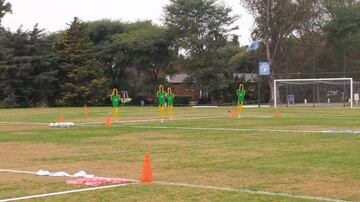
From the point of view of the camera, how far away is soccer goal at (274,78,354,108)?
202ft

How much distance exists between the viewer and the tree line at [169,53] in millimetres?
70500

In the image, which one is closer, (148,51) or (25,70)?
(25,70)

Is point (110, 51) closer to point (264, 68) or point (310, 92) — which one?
point (264, 68)

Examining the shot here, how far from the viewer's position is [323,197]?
9.27 metres

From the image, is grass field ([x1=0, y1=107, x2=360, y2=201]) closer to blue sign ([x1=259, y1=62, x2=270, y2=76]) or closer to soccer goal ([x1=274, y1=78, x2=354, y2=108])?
soccer goal ([x1=274, y1=78, x2=354, y2=108])

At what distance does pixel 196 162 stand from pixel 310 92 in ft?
173

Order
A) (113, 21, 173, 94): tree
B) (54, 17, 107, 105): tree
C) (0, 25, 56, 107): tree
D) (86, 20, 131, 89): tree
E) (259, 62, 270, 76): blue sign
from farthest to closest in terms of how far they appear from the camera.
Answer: (86, 20, 131, 89): tree
(113, 21, 173, 94): tree
(54, 17, 107, 105): tree
(0, 25, 56, 107): tree
(259, 62, 270, 76): blue sign

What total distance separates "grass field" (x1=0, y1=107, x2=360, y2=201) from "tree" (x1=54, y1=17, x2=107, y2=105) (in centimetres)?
4749

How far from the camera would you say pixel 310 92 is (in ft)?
213

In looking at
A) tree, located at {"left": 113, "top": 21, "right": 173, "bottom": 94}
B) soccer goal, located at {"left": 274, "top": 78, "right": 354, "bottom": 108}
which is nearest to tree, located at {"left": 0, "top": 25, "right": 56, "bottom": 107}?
tree, located at {"left": 113, "top": 21, "right": 173, "bottom": 94}

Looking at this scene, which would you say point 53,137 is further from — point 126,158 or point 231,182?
point 231,182

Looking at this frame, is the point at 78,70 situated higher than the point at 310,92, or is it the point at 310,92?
the point at 78,70

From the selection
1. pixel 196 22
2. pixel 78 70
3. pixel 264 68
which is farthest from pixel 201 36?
pixel 78 70

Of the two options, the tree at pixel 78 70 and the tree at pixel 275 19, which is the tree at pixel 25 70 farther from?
the tree at pixel 275 19
